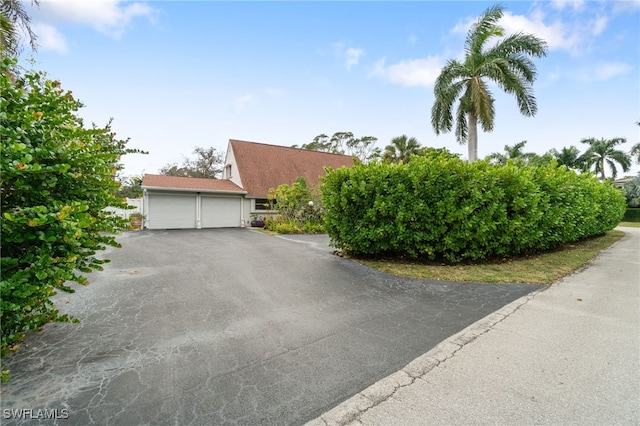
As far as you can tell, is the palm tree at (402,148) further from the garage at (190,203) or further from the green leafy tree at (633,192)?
the green leafy tree at (633,192)

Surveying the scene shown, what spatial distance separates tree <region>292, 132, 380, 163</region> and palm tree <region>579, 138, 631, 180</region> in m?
22.6

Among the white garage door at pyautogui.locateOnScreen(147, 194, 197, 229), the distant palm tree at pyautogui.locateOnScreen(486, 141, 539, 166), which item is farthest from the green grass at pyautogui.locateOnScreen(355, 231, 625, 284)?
the distant palm tree at pyautogui.locateOnScreen(486, 141, 539, 166)

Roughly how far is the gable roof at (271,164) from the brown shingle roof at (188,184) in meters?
1.29

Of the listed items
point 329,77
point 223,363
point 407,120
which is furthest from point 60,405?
point 407,120

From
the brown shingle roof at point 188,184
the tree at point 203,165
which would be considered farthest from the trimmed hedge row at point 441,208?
the tree at point 203,165

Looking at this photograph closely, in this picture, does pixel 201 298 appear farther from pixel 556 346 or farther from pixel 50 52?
pixel 50 52

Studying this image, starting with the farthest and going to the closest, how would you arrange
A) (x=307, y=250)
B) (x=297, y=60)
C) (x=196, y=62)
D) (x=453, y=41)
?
(x=453, y=41)
(x=297, y=60)
(x=196, y=62)
(x=307, y=250)

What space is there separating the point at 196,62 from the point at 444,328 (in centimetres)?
1161

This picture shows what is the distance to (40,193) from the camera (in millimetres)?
2104

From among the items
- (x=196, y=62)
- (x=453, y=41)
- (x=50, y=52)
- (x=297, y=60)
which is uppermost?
(x=453, y=41)

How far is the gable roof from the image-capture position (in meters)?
19.9

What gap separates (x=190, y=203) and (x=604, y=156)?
40.3 m

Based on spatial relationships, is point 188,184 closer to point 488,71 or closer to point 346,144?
point 488,71

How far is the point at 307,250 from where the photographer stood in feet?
30.5
